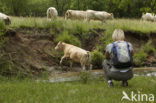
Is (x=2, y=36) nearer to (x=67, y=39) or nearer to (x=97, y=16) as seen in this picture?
(x=67, y=39)

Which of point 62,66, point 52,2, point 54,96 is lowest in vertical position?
point 62,66

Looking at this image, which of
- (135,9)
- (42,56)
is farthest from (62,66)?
(135,9)

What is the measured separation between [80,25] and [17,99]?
11189 mm

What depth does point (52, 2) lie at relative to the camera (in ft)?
144

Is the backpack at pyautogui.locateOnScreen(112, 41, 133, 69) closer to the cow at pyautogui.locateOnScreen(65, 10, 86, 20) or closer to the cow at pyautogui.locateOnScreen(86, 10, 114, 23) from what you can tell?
the cow at pyautogui.locateOnScreen(86, 10, 114, 23)

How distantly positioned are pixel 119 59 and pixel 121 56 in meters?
0.10

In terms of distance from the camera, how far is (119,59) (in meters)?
6.97

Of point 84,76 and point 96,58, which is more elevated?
point 84,76

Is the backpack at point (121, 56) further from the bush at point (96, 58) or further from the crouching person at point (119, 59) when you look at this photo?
the bush at point (96, 58)

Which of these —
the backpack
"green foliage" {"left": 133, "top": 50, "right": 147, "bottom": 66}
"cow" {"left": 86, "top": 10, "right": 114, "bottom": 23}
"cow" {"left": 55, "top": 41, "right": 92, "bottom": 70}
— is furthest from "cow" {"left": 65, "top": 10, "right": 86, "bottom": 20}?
the backpack

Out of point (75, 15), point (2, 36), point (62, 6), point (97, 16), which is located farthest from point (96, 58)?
point (62, 6)

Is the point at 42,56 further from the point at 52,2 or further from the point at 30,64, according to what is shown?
the point at 52,2

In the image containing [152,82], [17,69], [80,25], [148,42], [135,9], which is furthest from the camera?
[135,9]

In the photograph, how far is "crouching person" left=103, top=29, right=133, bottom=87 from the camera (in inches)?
275
